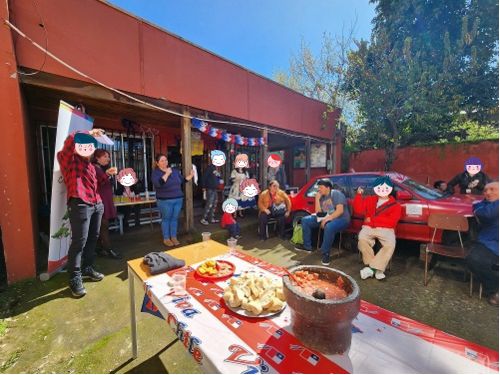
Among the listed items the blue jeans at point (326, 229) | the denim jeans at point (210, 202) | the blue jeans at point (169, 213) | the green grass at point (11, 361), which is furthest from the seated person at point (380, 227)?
the green grass at point (11, 361)

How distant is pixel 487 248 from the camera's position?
169cm

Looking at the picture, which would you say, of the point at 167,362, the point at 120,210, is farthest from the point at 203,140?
the point at 167,362

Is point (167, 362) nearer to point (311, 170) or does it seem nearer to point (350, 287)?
point (350, 287)

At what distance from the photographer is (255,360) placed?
943 mm

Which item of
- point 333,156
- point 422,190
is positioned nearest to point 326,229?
point 422,190

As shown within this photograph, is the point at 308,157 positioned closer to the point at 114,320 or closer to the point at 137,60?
the point at 137,60

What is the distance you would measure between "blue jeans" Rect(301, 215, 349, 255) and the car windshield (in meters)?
1.20

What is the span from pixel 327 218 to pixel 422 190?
1672 millimetres

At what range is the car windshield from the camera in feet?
12.1

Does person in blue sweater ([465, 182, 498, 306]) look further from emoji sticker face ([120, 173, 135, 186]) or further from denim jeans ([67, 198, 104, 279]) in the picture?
emoji sticker face ([120, 173, 135, 186])

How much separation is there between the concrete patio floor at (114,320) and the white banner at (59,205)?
0.32m

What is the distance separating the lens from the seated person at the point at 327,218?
3.82 metres

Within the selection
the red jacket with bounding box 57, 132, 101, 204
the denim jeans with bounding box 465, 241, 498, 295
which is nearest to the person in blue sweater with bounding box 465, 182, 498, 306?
the denim jeans with bounding box 465, 241, 498, 295

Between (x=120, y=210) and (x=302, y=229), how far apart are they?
4.24 meters
